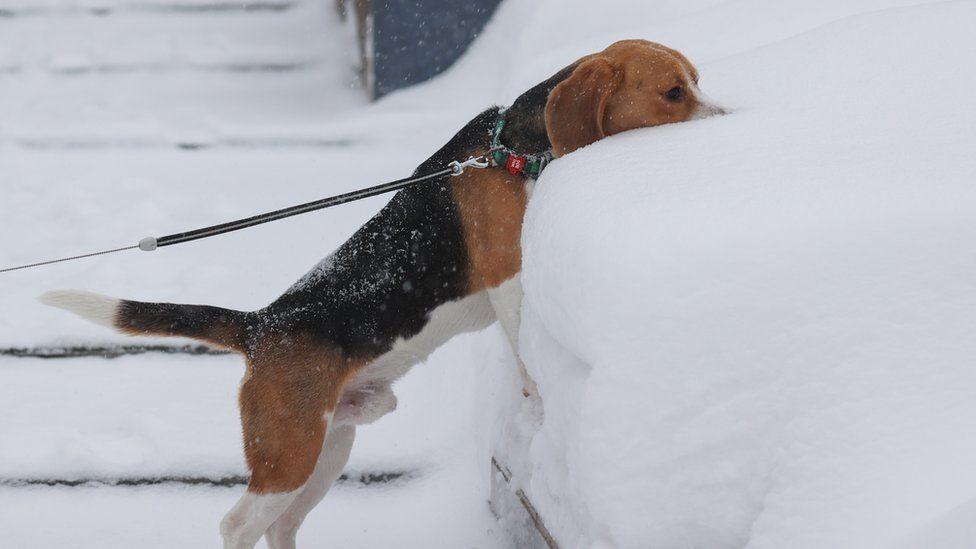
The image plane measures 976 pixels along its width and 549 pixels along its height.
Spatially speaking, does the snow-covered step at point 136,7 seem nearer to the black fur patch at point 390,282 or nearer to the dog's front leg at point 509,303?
the black fur patch at point 390,282

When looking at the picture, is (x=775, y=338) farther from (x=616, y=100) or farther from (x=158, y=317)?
(x=158, y=317)

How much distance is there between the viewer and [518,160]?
105 inches

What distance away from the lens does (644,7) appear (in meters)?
5.00

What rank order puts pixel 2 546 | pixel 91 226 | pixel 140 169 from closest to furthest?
pixel 2 546, pixel 91 226, pixel 140 169

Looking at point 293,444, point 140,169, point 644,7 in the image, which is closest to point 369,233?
point 293,444

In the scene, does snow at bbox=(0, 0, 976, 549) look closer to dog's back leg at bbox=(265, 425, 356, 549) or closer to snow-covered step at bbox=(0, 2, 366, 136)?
dog's back leg at bbox=(265, 425, 356, 549)

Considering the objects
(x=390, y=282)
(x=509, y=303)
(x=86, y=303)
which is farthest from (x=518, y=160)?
(x=86, y=303)

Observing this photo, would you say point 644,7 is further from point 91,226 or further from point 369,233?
point 91,226

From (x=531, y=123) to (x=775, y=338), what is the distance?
1.30m

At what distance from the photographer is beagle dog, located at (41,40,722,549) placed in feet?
8.84

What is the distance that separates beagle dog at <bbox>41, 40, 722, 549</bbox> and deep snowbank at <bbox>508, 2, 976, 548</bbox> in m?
0.67

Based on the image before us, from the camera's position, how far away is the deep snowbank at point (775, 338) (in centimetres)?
148

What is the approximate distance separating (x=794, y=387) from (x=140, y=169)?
17.9ft

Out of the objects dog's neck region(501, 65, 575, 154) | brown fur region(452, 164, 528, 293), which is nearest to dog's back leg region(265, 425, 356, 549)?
brown fur region(452, 164, 528, 293)
